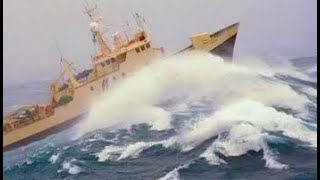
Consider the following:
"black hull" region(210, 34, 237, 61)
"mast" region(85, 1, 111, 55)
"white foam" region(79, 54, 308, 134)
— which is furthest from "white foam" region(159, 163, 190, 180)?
"mast" region(85, 1, 111, 55)

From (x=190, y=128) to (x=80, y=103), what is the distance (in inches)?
166

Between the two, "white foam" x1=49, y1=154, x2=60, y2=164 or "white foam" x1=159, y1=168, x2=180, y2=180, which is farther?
"white foam" x1=49, y1=154, x2=60, y2=164

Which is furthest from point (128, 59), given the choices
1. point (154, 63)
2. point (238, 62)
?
point (238, 62)

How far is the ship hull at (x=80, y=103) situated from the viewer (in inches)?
612

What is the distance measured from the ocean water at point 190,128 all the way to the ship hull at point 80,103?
44 cm

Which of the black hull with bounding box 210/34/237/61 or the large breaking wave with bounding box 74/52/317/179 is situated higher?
the black hull with bounding box 210/34/237/61

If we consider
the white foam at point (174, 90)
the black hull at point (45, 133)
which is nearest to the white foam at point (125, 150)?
the white foam at point (174, 90)

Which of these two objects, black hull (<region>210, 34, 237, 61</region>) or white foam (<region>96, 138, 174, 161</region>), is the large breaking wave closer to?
white foam (<region>96, 138, 174, 161</region>)

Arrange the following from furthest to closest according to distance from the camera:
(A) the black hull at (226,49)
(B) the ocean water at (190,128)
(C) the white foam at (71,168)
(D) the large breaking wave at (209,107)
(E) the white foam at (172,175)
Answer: (A) the black hull at (226,49) → (C) the white foam at (71,168) → (D) the large breaking wave at (209,107) → (B) the ocean water at (190,128) → (E) the white foam at (172,175)

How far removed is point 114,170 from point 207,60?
5141 millimetres

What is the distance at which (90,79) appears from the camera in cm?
1647

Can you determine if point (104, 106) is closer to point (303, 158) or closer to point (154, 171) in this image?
point (154, 171)

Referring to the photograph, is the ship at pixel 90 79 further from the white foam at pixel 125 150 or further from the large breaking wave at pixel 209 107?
the white foam at pixel 125 150

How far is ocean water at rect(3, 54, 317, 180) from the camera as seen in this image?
12.5m
